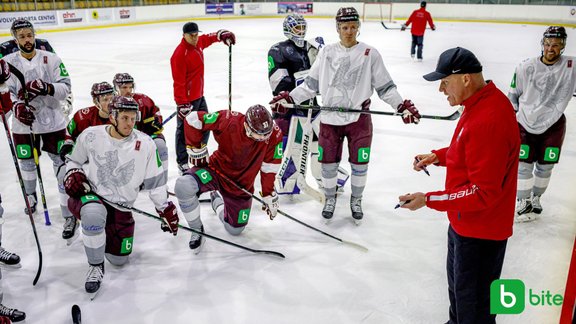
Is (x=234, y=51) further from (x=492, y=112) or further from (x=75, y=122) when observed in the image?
(x=492, y=112)

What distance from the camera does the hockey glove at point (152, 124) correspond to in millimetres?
3441

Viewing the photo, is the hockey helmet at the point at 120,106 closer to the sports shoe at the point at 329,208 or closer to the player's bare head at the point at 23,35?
the player's bare head at the point at 23,35

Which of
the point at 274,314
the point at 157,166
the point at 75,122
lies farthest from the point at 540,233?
the point at 75,122

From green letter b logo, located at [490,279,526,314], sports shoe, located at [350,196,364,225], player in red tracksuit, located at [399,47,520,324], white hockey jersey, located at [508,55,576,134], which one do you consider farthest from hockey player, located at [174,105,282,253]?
white hockey jersey, located at [508,55,576,134]

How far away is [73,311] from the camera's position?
7.52ft

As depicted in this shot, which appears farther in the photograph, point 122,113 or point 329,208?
point 329,208

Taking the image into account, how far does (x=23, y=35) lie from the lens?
3232 mm

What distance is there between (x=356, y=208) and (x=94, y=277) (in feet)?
6.04

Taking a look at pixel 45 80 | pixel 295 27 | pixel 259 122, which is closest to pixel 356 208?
pixel 259 122

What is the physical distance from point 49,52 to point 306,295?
8.51ft

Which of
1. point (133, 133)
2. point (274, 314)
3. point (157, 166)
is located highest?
point (133, 133)

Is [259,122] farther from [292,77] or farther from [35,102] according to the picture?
[35,102]

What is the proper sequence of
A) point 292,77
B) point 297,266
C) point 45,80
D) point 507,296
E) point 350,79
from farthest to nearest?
point 292,77
point 45,80
point 350,79
point 297,266
point 507,296

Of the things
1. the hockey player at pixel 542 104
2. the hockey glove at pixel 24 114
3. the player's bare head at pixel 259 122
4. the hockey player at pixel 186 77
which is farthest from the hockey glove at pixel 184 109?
the hockey player at pixel 542 104
